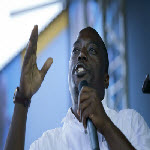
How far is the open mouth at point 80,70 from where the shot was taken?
159 centimetres

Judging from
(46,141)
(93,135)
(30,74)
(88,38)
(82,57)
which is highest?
(88,38)

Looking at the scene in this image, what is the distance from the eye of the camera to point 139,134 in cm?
165

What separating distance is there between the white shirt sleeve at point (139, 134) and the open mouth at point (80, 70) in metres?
0.36

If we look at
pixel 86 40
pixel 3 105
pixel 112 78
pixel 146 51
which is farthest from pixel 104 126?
pixel 146 51

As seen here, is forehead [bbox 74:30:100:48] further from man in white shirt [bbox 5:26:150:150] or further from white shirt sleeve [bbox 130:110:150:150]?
white shirt sleeve [bbox 130:110:150:150]

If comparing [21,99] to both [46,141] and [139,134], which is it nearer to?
[46,141]

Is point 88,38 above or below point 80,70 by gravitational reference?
above

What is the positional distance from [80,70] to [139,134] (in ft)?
1.36

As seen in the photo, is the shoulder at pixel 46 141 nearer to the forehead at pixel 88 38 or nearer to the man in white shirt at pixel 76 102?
the man in white shirt at pixel 76 102

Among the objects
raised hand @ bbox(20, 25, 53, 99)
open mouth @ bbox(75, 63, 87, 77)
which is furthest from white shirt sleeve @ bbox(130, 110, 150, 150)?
raised hand @ bbox(20, 25, 53, 99)

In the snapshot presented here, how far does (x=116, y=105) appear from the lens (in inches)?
171

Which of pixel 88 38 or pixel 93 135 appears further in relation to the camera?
pixel 88 38

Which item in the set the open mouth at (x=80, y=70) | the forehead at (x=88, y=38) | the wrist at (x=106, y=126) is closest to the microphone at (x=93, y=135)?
the wrist at (x=106, y=126)

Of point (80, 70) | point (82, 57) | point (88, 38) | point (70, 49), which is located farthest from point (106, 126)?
point (70, 49)
